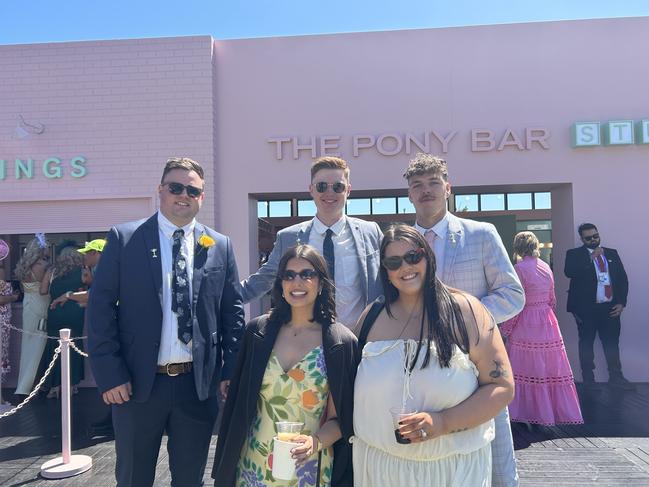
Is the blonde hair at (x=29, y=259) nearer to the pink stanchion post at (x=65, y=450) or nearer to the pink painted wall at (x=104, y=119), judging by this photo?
the pink painted wall at (x=104, y=119)

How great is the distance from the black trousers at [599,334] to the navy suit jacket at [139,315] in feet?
17.3

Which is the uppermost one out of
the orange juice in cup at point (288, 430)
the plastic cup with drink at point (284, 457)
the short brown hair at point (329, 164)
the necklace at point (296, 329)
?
the short brown hair at point (329, 164)

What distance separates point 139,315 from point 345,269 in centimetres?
116

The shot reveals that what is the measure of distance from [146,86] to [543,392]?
6.32 m

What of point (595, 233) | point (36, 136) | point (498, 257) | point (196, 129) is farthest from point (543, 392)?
point (36, 136)

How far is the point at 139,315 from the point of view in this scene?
2.58 meters

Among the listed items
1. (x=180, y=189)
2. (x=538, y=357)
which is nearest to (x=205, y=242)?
(x=180, y=189)

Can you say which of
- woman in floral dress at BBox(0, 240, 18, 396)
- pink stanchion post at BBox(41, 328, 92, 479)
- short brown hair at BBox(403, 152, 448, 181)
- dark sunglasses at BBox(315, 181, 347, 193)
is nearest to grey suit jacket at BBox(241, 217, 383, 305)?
dark sunglasses at BBox(315, 181, 347, 193)

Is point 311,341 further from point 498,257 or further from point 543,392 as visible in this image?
point 543,392

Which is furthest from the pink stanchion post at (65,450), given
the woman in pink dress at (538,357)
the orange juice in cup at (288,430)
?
the woman in pink dress at (538,357)

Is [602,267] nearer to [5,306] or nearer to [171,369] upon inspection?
[171,369]

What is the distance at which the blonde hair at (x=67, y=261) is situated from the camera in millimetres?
6193

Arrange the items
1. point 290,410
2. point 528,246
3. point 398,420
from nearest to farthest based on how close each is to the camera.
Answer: point 398,420, point 290,410, point 528,246

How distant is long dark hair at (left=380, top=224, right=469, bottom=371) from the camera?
1858 mm
